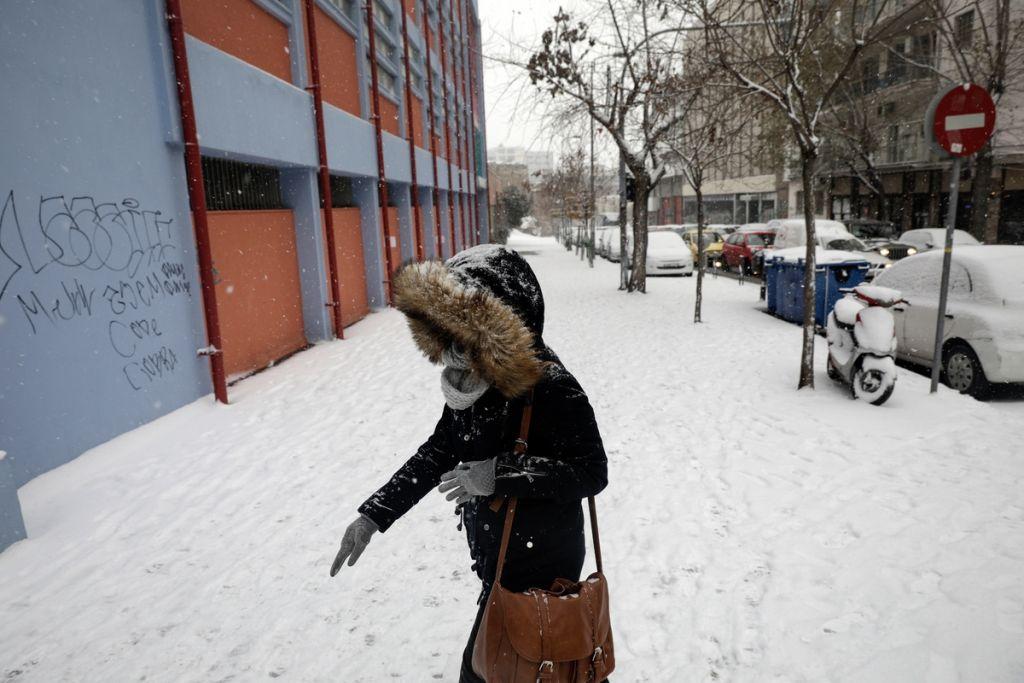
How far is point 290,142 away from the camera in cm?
911

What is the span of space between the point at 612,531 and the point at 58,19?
579 centimetres

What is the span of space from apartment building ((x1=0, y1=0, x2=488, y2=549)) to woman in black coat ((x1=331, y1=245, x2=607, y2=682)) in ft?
0.99

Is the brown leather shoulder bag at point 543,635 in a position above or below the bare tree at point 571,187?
below

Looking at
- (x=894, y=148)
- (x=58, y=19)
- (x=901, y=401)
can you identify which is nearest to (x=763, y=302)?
(x=901, y=401)

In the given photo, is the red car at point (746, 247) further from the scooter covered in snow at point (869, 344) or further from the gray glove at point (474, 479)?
the gray glove at point (474, 479)

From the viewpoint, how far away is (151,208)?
6.07 meters

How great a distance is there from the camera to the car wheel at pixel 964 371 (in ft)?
21.0

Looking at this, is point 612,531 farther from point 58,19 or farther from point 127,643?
point 58,19

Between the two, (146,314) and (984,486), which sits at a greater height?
(146,314)

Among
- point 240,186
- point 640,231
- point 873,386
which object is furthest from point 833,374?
point 640,231

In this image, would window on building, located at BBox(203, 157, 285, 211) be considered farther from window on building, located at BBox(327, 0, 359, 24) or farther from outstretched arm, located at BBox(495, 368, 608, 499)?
outstretched arm, located at BBox(495, 368, 608, 499)

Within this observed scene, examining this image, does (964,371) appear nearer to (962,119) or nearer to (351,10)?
(962,119)

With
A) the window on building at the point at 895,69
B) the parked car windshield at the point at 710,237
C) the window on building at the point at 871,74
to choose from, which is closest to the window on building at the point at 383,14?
the parked car windshield at the point at 710,237

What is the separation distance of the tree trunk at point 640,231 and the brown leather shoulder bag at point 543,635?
14889 mm
